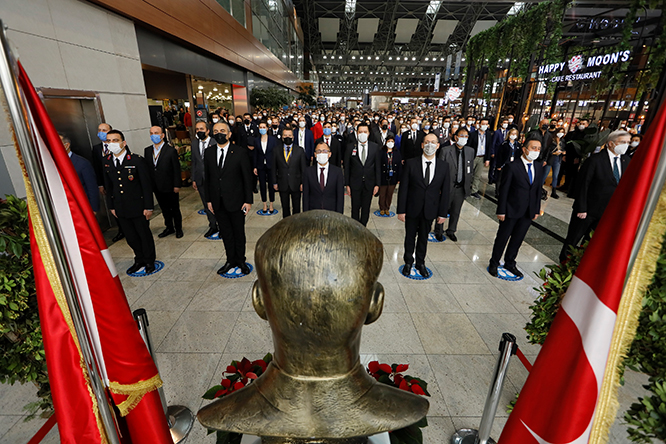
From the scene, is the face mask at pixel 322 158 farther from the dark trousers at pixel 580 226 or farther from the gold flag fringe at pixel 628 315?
the gold flag fringe at pixel 628 315

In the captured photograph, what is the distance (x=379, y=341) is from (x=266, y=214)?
439cm

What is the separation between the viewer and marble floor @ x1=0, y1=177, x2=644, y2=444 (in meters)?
2.50

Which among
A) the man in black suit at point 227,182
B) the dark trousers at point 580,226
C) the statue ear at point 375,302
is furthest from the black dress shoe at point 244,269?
the dark trousers at point 580,226

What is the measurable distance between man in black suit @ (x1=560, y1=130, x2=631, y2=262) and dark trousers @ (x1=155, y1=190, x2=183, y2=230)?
231 inches

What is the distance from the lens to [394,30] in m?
37.8

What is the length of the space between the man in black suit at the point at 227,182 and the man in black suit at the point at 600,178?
4.24 meters

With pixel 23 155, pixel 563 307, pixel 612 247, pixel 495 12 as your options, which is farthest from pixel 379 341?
pixel 495 12

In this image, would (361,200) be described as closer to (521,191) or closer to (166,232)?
(521,191)

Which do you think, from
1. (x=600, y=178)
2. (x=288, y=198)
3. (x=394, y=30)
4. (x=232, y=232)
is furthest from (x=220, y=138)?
(x=394, y=30)

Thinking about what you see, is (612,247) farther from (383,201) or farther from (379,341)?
(383,201)

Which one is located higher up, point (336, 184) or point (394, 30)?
point (394, 30)

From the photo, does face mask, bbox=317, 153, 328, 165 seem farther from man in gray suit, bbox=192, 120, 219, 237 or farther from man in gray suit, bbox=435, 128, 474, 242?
man in gray suit, bbox=435, 128, 474, 242

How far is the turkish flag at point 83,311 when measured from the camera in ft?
3.98

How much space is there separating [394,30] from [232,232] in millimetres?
41514
